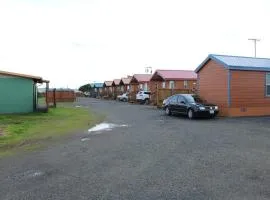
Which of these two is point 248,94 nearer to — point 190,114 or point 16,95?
point 190,114

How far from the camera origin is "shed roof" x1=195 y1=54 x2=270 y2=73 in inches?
971

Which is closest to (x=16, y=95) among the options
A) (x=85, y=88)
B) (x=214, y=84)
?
(x=214, y=84)

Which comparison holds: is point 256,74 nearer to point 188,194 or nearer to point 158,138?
point 158,138

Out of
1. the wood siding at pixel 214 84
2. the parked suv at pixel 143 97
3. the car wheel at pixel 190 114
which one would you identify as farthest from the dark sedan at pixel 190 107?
the parked suv at pixel 143 97

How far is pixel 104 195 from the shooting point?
6.49 meters

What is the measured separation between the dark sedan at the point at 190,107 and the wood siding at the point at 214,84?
5.17 feet

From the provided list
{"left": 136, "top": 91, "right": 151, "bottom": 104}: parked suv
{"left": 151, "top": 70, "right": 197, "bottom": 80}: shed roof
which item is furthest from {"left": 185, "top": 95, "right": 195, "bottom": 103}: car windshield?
{"left": 136, "top": 91, "right": 151, "bottom": 104}: parked suv

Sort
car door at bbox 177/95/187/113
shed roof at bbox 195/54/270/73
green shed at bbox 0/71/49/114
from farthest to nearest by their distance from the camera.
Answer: green shed at bbox 0/71/49/114 < shed roof at bbox 195/54/270/73 < car door at bbox 177/95/187/113

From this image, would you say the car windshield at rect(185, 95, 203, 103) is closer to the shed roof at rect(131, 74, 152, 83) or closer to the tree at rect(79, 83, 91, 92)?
the shed roof at rect(131, 74, 152, 83)

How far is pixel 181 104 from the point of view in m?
24.8

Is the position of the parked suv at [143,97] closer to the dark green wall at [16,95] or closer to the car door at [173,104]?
the dark green wall at [16,95]

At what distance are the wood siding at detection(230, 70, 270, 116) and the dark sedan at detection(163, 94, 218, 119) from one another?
180 cm

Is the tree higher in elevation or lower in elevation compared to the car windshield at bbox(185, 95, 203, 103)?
higher

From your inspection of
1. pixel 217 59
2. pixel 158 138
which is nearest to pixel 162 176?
pixel 158 138
